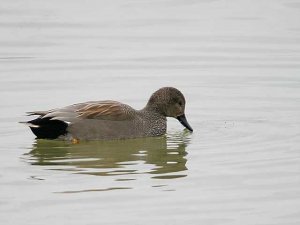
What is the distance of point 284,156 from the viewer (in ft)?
40.0

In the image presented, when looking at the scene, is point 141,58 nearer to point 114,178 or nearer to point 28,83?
point 28,83

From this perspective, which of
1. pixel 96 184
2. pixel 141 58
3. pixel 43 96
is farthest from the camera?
pixel 141 58

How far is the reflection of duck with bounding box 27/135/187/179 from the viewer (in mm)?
11758

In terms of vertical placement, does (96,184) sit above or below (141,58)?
below

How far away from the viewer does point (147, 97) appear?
1570 cm

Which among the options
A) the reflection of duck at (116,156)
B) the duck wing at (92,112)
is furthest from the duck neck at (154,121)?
the duck wing at (92,112)

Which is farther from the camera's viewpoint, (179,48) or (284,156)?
(179,48)

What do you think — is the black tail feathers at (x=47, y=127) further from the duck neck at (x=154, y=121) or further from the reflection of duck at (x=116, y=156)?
the duck neck at (x=154, y=121)

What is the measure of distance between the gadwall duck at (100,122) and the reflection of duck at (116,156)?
0.36 feet

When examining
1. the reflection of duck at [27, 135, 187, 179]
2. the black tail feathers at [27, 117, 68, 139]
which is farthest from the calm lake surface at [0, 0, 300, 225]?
the black tail feathers at [27, 117, 68, 139]

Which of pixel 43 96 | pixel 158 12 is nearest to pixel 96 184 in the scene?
pixel 43 96

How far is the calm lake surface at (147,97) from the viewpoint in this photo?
10289mm

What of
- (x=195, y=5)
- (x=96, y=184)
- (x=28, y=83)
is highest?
(x=195, y=5)

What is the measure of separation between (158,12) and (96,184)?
1151 cm
